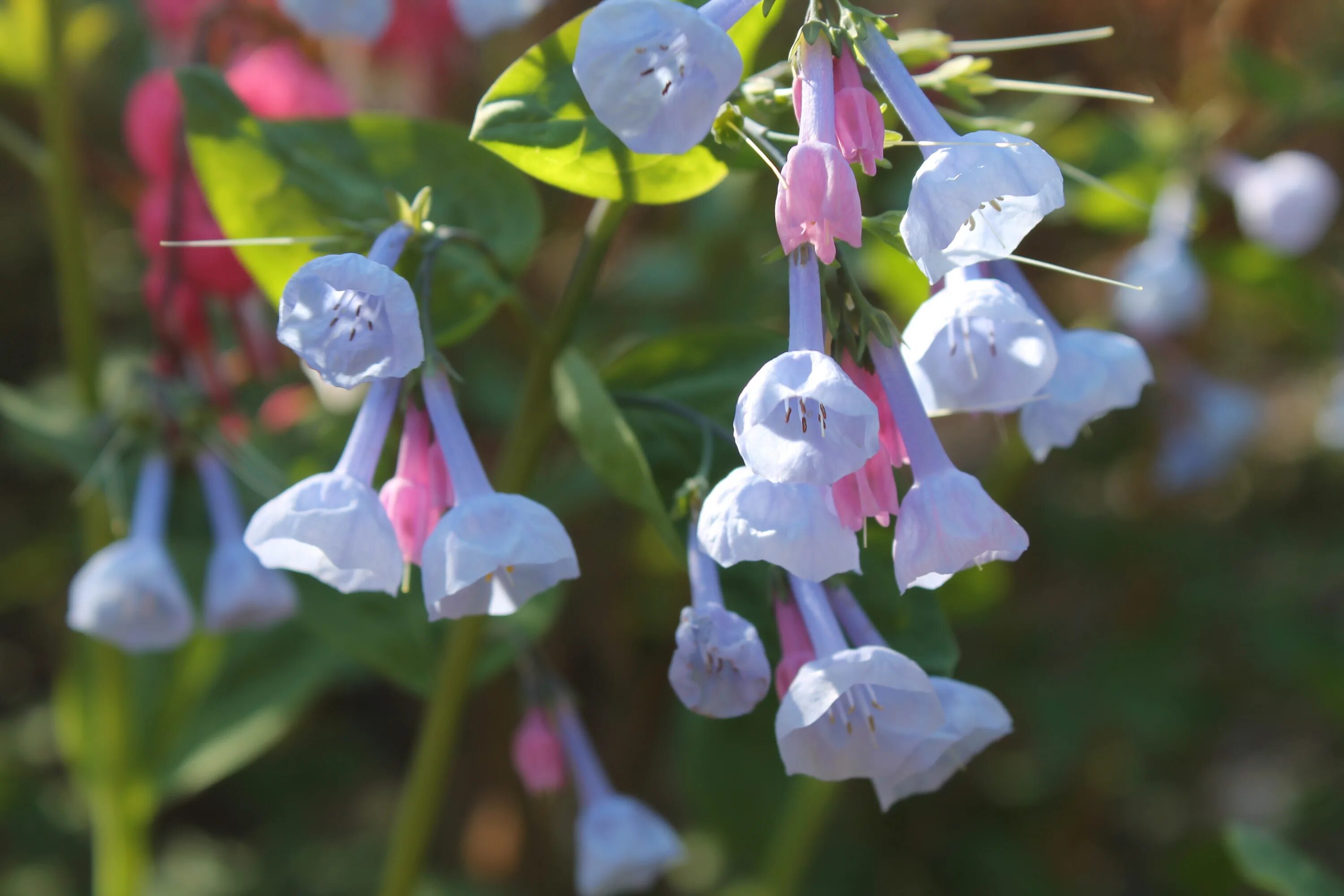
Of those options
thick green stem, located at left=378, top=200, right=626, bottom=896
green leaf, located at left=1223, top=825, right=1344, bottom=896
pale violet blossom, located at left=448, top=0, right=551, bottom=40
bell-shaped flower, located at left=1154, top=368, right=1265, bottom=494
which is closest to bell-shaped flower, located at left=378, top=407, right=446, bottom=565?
thick green stem, located at left=378, top=200, right=626, bottom=896

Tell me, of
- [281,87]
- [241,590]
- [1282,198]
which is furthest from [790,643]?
[1282,198]

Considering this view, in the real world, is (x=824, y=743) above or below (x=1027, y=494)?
above

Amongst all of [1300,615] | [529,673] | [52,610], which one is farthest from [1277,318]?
[52,610]

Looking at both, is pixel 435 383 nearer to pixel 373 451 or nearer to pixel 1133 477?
pixel 373 451

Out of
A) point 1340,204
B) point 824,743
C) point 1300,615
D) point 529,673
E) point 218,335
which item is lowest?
point 1300,615

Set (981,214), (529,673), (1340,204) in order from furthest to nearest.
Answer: (1340,204)
(529,673)
(981,214)

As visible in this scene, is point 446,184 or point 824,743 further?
point 446,184

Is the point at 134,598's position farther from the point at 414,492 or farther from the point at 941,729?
the point at 941,729
